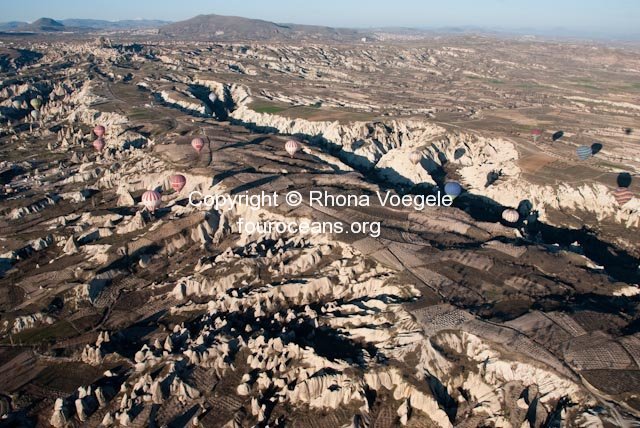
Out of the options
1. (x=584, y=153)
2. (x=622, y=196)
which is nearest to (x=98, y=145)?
(x=622, y=196)

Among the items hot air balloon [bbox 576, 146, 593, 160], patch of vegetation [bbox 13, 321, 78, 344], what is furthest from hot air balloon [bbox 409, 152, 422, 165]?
patch of vegetation [bbox 13, 321, 78, 344]

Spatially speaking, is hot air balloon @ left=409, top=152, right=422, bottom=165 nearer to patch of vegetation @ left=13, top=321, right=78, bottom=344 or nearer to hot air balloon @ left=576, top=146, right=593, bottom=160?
hot air balloon @ left=576, top=146, right=593, bottom=160

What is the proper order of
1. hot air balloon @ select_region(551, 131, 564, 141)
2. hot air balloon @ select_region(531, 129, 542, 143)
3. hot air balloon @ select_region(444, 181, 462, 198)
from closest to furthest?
hot air balloon @ select_region(444, 181, 462, 198)
hot air balloon @ select_region(531, 129, 542, 143)
hot air balloon @ select_region(551, 131, 564, 141)

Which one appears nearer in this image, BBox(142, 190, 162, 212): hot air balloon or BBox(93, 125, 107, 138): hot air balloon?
BBox(142, 190, 162, 212): hot air balloon

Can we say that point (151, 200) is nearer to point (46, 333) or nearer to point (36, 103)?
point (46, 333)

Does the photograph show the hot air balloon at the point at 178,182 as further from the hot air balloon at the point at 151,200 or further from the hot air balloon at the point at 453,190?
the hot air balloon at the point at 453,190

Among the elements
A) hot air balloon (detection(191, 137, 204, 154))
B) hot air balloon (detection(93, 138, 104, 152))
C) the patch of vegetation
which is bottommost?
the patch of vegetation

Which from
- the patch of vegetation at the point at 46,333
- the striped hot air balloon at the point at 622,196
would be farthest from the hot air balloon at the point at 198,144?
the striped hot air balloon at the point at 622,196

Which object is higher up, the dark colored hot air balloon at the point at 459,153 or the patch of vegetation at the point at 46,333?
the dark colored hot air balloon at the point at 459,153
